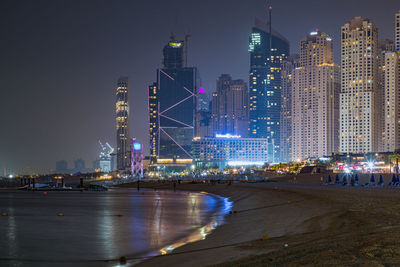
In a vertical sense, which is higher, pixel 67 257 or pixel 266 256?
pixel 266 256

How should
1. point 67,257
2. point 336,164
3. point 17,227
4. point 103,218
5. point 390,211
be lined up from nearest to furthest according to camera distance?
point 67,257, point 390,211, point 17,227, point 103,218, point 336,164

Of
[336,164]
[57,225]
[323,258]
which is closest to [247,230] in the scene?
[323,258]

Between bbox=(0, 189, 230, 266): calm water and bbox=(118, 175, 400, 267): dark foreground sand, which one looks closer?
bbox=(118, 175, 400, 267): dark foreground sand

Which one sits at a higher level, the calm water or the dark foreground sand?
the dark foreground sand

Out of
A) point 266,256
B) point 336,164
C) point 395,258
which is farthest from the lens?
point 336,164

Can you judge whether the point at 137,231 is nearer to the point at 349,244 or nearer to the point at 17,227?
the point at 17,227

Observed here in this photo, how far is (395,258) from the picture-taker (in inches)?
461

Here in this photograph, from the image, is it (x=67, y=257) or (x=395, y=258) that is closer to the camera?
(x=395, y=258)

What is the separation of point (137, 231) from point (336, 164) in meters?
165

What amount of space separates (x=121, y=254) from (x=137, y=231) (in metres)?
7.43

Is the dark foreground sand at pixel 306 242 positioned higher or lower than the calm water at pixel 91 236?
higher

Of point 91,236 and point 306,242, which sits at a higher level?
point 306,242

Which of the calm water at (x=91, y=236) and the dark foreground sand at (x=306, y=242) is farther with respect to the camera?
the calm water at (x=91, y=236)

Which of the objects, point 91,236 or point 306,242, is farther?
point 91,236
